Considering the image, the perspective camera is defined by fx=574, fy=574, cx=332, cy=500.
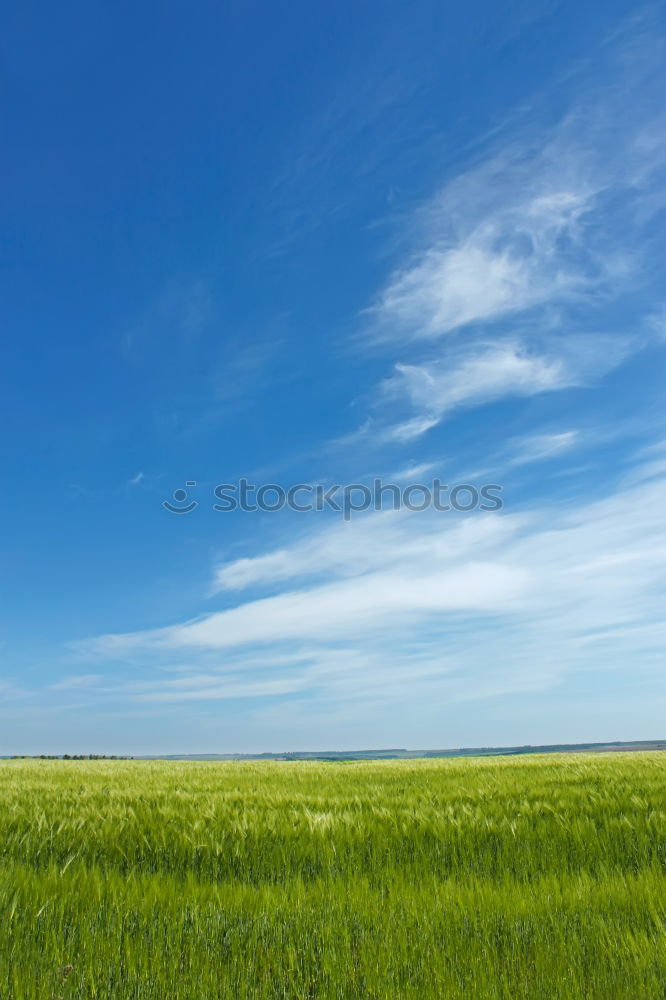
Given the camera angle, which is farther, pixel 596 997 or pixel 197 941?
pixel 197 941

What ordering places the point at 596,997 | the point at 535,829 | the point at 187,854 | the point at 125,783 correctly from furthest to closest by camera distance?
the point at 125,783
the point at 535,829
the point at 187,854
the point at 596,997

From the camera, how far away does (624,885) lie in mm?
3596

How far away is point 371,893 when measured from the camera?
11.3ft

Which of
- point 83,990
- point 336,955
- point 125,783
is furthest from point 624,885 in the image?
point 125,783

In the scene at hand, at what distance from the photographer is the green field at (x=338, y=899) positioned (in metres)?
2.45

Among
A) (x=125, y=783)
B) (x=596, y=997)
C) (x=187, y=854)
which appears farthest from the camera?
(x=125, y=783)

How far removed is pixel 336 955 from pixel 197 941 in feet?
2.20

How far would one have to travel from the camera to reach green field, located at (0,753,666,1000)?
2451 mm

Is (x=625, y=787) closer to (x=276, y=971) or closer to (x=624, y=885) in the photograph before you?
(x=624, y=885)

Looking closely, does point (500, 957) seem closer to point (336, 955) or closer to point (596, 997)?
point (596, 997)

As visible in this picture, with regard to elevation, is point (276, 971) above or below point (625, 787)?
above

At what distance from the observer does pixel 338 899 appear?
334cm

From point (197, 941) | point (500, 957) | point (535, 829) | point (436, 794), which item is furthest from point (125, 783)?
point (500, 957)

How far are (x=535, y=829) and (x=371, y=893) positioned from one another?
2284mm
